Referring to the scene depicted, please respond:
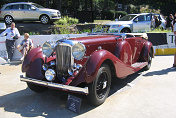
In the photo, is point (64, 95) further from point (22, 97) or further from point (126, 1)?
point (126, 1)

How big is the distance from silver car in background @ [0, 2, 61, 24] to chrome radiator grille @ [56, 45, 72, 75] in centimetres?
1108

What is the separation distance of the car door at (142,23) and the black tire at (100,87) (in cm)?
948

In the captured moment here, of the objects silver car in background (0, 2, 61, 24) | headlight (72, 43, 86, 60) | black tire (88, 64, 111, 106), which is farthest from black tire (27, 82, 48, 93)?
silver car in background (0, 2, 61, 24)

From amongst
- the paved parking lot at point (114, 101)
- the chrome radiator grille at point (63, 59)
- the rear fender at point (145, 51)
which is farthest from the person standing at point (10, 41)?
the rear fender at point (145, 51)

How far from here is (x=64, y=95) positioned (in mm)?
4688

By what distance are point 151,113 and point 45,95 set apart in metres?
2.40

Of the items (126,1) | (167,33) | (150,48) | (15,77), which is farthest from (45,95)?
(126,1)

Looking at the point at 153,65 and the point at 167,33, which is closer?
the point at 153,65

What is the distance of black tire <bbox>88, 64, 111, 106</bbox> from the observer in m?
3.80

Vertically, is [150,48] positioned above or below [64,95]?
above

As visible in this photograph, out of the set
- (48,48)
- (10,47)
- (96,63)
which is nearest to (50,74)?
(48,48)

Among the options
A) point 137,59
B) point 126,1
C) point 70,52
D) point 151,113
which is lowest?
point 151,113

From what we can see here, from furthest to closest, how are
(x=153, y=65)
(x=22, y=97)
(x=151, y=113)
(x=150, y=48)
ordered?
(x=153, y=65) → (x=150, y=48) → (x=22, y=97) → (x=151, y=113)

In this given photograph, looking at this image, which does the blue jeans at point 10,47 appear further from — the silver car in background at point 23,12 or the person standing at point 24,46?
the silver car in background at point 23,12
